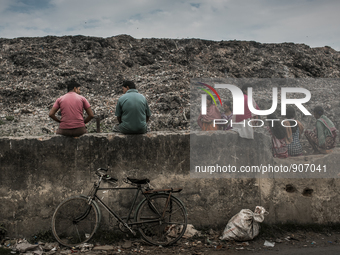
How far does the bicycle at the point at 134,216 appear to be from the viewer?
4039mm

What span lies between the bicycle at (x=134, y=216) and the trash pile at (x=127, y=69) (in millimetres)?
5659

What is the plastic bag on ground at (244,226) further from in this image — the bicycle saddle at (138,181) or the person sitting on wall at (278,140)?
the bicycle saddle at (138,181)

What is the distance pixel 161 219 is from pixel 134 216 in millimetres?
339

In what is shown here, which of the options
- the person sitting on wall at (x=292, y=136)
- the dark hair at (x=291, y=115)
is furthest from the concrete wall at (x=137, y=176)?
the dark hair at (x=291, y=115)

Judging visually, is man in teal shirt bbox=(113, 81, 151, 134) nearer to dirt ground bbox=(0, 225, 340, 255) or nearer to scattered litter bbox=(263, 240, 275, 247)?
dirt ground bbox=(0, 225, 340, 255)

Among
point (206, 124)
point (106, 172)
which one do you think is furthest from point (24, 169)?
point (206, 124)

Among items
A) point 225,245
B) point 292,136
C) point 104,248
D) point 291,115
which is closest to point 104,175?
point 104,248

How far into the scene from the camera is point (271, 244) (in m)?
4.14

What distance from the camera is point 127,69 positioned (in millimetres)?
16062

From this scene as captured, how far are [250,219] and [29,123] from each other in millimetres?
8993

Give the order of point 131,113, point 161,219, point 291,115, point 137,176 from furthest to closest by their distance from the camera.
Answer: point 291,115 → point 131,113 → point 137,176 → point 161,219

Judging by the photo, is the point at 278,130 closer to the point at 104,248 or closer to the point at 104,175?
the point at 104,175

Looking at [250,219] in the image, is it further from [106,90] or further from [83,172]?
[106,90]

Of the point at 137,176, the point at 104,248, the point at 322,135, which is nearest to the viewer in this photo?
the point at 104,248
